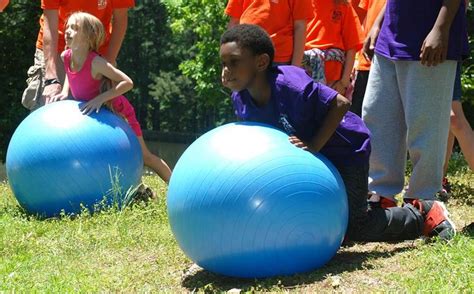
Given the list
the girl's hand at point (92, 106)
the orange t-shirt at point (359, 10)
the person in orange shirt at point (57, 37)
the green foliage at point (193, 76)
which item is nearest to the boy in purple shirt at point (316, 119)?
the girl's hand at point (92, 106)

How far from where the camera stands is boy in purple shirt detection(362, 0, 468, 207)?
482cm

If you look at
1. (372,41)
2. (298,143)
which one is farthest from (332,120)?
(372,41)

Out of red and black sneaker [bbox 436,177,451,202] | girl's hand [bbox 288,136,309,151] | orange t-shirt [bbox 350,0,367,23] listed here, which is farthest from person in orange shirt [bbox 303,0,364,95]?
girl's hand [bbox 288,136,309,151]

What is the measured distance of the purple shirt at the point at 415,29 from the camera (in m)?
4.88

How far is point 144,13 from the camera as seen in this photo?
44.6 m

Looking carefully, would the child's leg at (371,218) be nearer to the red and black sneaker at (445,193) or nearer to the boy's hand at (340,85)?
the red and black sneaker at (445,193)

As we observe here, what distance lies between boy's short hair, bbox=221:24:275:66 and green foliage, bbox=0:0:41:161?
20.6 metres

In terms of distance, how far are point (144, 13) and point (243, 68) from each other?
41.0 meters

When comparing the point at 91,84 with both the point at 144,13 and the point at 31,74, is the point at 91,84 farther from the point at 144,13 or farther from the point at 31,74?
the point at 144,13

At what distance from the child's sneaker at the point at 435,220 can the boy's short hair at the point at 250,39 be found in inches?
57.7

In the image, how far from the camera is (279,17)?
6.59m

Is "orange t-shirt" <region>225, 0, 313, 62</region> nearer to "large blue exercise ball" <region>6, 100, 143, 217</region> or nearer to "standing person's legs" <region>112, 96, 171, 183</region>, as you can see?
"standing person's legs" <region>112, 96, 171, 183</region>

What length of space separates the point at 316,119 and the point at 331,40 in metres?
2.74

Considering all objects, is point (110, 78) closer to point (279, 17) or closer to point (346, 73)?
point (279, 17)
